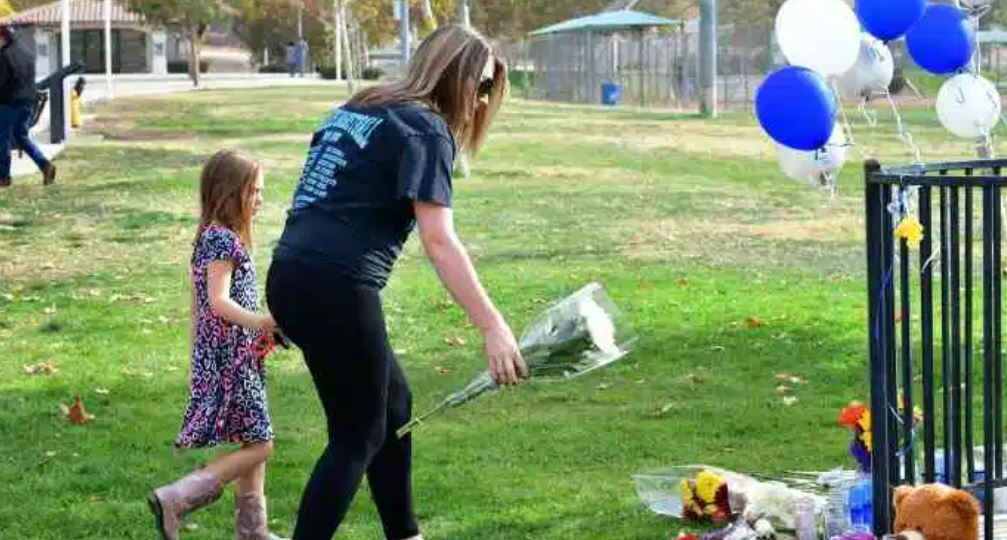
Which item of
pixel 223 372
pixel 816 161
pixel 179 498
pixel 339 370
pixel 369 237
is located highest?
pixel 816 161

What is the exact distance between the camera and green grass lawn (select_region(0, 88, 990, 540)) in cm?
624

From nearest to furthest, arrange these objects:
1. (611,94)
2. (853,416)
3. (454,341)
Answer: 1. (853,416)
2. (454,341)
3. (611,94)

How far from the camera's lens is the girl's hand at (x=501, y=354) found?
15.2ft

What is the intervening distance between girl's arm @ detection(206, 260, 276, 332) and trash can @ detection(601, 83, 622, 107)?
44330 mm

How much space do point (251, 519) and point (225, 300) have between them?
673 mm

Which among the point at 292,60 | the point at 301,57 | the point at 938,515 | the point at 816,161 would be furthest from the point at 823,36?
the point at 292,60

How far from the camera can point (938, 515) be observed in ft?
15.3

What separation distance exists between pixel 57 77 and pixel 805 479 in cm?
2087

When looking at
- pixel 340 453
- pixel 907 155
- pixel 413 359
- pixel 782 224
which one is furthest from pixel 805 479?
pixel 907 155

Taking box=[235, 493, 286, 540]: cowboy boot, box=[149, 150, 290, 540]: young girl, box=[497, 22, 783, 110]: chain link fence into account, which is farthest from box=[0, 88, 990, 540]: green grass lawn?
box=[497, 22, 783, 110]: chain link fence

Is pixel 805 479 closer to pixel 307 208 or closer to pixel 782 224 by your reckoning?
pixel 307 208

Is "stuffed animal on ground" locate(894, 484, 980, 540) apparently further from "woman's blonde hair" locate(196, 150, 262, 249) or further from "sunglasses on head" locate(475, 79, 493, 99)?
"woman's blonde hair" locate(196, 150, 262, 249)

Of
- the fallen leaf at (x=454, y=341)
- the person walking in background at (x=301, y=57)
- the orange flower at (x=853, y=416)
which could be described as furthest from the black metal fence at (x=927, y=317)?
the person walking in background at (x=301, y=57)

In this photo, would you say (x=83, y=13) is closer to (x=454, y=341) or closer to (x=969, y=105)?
(x=454, y=341)
